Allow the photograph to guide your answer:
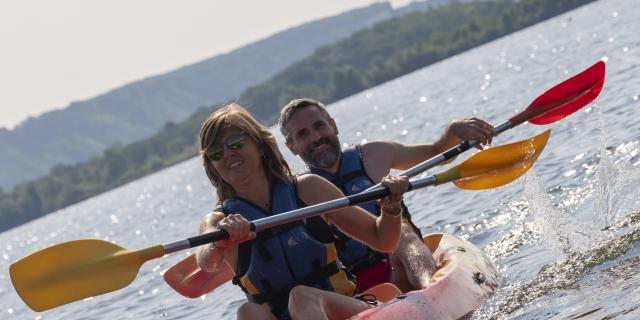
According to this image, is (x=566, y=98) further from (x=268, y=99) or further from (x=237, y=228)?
(x=268, y=99)

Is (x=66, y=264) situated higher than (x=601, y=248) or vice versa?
(x=66, y=264)

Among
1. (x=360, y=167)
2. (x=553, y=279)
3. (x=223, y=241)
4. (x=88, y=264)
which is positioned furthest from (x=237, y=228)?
(x=553, y=279)

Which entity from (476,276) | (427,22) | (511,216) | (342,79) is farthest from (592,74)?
(427,22)

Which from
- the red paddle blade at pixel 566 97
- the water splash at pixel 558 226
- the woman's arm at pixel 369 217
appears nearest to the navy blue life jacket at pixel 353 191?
the woman's arm at pixel 369 217

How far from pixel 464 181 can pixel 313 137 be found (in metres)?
1.19

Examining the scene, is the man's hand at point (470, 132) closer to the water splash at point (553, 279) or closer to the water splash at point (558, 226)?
the water splash at point (553, 279)

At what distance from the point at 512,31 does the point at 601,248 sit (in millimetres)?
101095

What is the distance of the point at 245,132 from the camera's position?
5953 millimetres

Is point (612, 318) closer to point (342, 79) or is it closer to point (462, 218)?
point (462, 218)

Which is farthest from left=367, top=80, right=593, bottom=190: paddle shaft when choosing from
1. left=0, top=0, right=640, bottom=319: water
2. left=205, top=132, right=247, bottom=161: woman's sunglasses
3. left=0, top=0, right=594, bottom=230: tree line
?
left=0, top=0, right=594, bottom=230: tree line

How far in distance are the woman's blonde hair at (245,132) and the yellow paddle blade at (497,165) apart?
5.93 ft

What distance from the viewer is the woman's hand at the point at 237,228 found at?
18.6 ft

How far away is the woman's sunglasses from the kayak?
1.21 metres

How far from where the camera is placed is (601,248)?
8.16 metres
